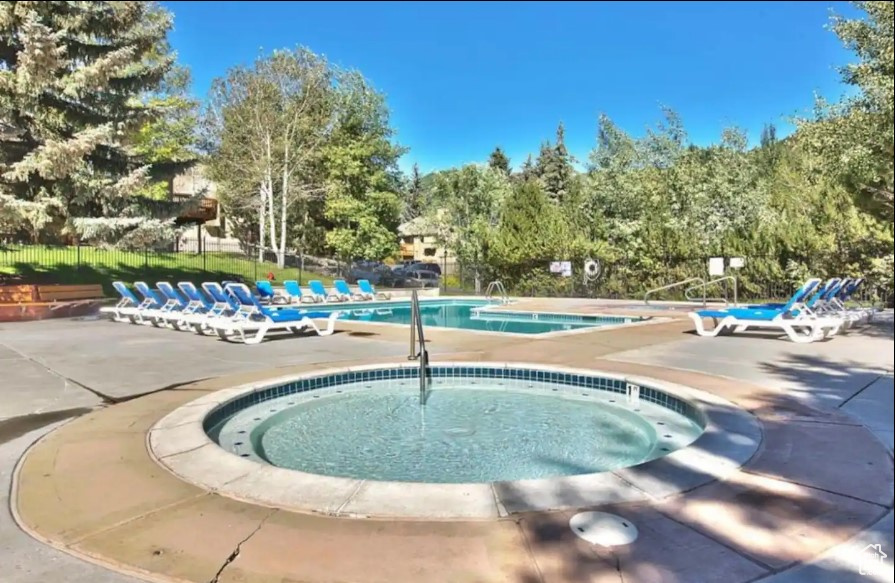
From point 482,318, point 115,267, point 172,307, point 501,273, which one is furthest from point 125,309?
point 501,273

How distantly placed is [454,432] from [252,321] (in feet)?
21.2

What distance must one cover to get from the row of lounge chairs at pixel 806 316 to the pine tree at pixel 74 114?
53.0ft

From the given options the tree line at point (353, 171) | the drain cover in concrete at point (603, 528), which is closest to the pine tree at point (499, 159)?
the tree line at point (353, 171)

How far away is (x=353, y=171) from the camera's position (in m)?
31.7

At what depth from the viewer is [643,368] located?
7430 millimetres

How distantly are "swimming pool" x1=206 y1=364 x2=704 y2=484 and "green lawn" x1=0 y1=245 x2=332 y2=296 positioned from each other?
1578 cm

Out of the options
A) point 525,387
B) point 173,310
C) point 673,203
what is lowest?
point 525,387

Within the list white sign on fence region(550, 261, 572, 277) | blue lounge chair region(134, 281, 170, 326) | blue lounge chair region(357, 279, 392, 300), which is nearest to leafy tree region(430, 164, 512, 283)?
white sign on fence region(550, 261, 572, 277)

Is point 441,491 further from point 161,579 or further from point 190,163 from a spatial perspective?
point 190,163

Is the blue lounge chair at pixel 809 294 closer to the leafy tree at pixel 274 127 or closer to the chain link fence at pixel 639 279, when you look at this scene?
the chain link fence at pixel 639 279

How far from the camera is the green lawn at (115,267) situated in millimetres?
20031

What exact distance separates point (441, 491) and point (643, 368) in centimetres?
474

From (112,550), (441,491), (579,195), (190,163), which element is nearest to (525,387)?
(441,491)

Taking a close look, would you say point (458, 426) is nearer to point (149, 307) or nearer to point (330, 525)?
point (330, 525)
